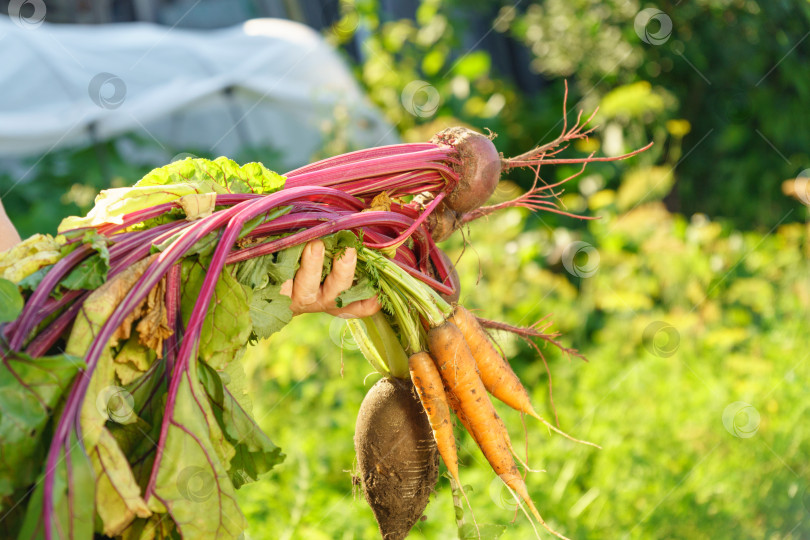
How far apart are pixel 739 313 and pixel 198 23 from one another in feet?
18.9

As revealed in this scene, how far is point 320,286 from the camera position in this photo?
58.1 inches

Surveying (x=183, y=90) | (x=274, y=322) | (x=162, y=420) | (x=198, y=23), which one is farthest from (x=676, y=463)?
(x=198, y=23)

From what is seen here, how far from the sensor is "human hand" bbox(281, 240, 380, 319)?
1345 mm

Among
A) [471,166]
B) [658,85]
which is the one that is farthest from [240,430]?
[658,85]

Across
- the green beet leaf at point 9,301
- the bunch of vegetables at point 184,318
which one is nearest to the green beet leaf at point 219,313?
the bunch of vegetables at point 184,318

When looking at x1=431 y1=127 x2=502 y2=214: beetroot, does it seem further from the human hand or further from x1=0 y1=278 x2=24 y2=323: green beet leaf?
x1=0 y1=278 x2=24 y2=323: green beet leaf

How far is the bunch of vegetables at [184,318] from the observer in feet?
3.26

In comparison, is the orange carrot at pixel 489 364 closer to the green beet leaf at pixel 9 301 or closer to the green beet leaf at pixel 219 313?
the green beet leaf at pixel 219 313

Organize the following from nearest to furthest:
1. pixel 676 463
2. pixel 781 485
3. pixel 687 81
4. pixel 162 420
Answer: pixel 162 420
pixel 781 485
pixel 676 463
pixel 687 81

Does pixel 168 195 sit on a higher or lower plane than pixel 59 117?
higher

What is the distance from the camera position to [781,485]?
254 centimetres

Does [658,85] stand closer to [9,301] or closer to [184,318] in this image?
[184,318]

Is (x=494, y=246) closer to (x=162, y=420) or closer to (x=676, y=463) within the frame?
(x=676, y=463)

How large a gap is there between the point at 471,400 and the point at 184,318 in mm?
786
